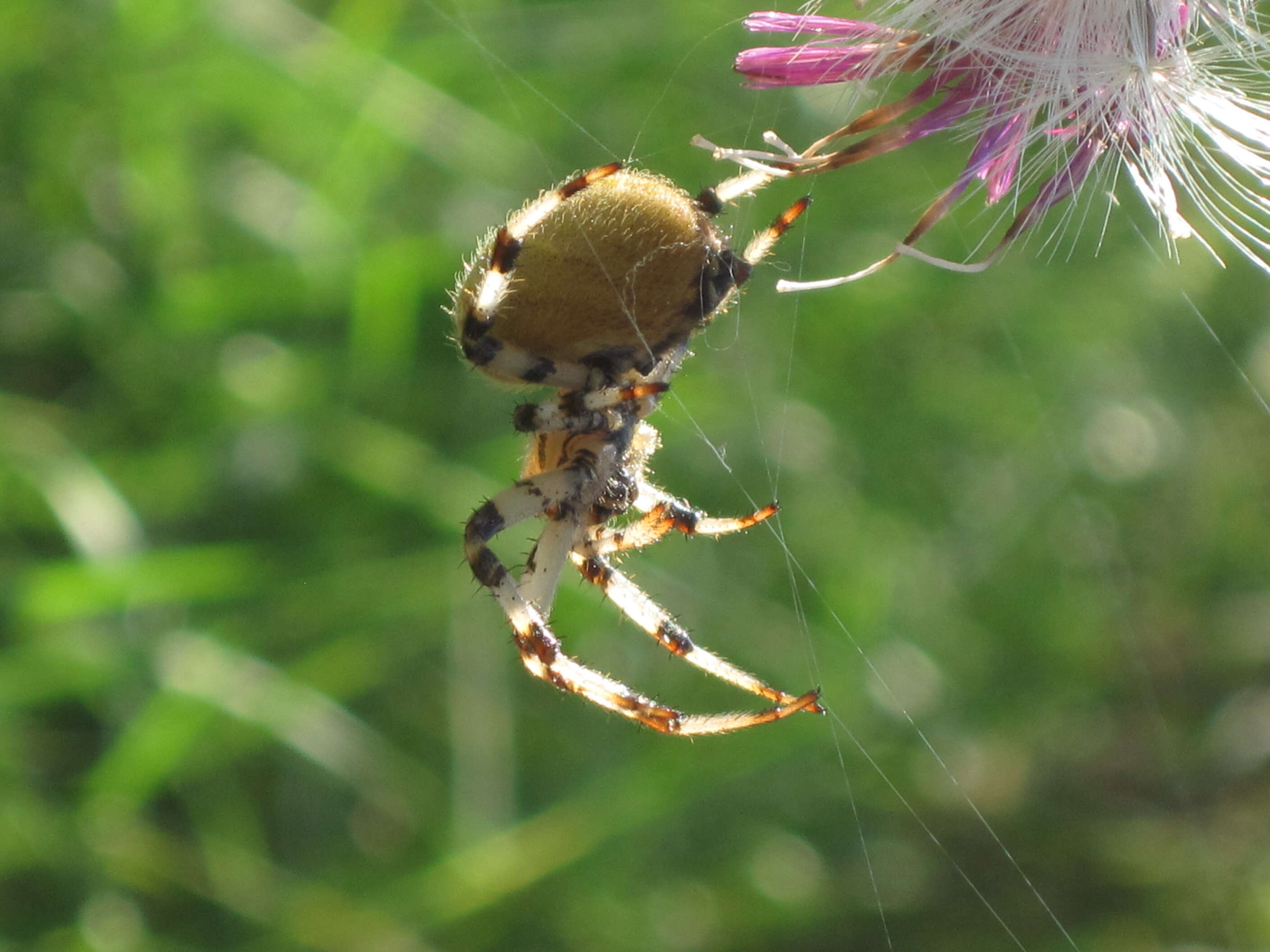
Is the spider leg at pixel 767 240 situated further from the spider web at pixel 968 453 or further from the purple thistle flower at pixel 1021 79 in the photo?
the spider web at pixel 968 453

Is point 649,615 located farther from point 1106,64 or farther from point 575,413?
point 1106,64

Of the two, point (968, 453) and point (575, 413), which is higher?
point (968, 453)

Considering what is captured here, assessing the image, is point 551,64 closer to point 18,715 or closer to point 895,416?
point 895,416

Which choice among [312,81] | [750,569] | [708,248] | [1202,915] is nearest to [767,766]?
[750,569]

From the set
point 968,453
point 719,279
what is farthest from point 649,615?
point 968,453

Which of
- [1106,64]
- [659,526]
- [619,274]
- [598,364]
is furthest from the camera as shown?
[659,526]

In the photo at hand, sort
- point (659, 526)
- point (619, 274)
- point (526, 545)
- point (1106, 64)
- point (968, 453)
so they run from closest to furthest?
point (1106, 64)
point (619, 274)
point (659, 526)
point (526, 545)
point (968, 453)
